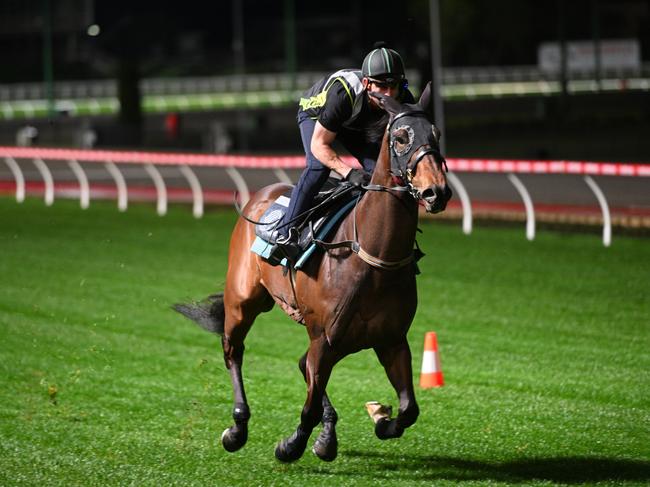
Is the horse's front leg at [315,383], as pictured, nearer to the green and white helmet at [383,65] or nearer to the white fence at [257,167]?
the green and white helmet at [383,65]

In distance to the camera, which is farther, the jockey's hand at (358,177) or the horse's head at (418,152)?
the jockey's hand at (358,177)

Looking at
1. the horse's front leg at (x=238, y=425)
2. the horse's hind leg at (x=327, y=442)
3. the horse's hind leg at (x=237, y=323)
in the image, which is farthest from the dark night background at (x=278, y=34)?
the horse's hind leg at (x=327, y=442)

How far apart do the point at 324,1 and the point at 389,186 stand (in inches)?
2804

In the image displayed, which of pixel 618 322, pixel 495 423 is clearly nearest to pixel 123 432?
pixel 495 423

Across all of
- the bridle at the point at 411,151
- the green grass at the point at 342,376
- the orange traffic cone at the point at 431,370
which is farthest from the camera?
the orange traffic cone at the point at 431,370

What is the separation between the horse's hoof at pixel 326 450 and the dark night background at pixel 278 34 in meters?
34.6

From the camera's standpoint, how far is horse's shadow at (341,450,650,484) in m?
6.45

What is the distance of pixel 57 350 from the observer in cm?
1021

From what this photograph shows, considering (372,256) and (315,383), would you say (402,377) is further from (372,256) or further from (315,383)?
(372,256)

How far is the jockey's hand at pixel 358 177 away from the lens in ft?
20.9

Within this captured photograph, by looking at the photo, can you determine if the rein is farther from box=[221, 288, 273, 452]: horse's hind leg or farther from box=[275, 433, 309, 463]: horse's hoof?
→ box=[221, 288, 273, 452]: horse's hind leg

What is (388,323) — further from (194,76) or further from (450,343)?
(194,76)

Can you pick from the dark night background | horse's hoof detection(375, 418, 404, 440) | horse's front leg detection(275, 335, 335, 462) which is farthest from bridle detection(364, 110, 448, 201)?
the dark night background

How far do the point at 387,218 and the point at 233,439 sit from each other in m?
1.77
